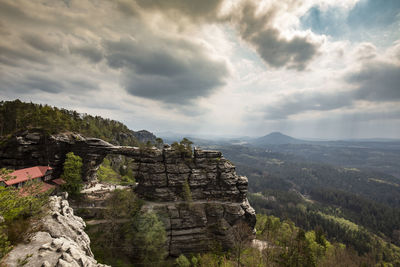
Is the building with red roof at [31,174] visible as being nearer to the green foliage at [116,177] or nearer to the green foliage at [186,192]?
the green foliage at [116,177]

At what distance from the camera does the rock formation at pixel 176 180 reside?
146 ft

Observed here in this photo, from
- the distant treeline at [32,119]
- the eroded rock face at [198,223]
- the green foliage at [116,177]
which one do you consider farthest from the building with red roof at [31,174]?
the eroded rock face at [198,223]

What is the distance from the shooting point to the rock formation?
44406 mm

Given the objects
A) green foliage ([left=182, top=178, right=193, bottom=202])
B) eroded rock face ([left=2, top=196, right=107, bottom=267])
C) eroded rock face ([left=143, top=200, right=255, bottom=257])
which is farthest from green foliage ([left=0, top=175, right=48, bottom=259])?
green foliage ([left=182, top=178, right=193, bottom=202])

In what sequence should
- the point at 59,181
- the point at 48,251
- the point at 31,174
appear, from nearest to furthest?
the point at 48,251
the point at 31,174
the point at 59,181

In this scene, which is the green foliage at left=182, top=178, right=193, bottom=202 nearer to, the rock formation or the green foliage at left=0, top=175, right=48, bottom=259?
the rock formation

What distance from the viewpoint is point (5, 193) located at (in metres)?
13.5

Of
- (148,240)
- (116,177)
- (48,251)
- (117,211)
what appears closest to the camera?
(48,251)

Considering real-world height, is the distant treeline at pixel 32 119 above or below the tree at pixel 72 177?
above

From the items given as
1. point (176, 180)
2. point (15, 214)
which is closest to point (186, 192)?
point (176, 180)

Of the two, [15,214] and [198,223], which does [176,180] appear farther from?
[15,214]

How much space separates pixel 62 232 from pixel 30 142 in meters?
47.9

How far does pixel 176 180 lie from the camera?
4966cm

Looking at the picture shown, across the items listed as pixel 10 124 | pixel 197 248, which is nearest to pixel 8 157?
pixel 10 124
